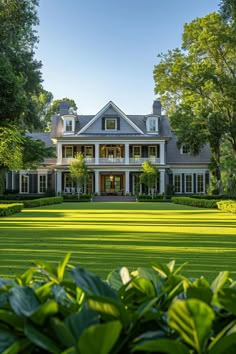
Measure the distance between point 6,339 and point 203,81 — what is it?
3554 centimetres

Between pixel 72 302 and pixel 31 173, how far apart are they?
45.1 metres

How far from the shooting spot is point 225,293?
Result: 5.12ft

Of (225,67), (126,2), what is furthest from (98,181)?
(126,2)

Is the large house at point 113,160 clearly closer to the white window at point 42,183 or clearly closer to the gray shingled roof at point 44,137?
the white window at point 42,183

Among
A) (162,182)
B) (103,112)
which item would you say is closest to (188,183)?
(162,182)

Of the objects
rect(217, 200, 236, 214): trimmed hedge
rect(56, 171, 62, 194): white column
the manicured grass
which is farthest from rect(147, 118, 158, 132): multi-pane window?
the manicured grass

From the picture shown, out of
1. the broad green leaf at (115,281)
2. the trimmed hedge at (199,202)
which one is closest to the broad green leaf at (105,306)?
the broad green leaf at (115,281)

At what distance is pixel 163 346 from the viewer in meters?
1.27

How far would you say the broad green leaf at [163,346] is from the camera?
4.13 feet

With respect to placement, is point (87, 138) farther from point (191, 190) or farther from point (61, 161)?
point (191, 190)

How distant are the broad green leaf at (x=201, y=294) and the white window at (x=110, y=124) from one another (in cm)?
4447

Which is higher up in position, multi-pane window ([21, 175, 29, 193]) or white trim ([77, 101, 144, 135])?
white trim ([77, 101, 144, 135])

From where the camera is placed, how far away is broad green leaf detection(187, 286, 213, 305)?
150 centimetres

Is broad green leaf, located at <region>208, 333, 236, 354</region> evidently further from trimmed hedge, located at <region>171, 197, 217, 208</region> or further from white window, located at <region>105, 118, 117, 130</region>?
white window, located at <region>105, 118, 117, 130</region>
